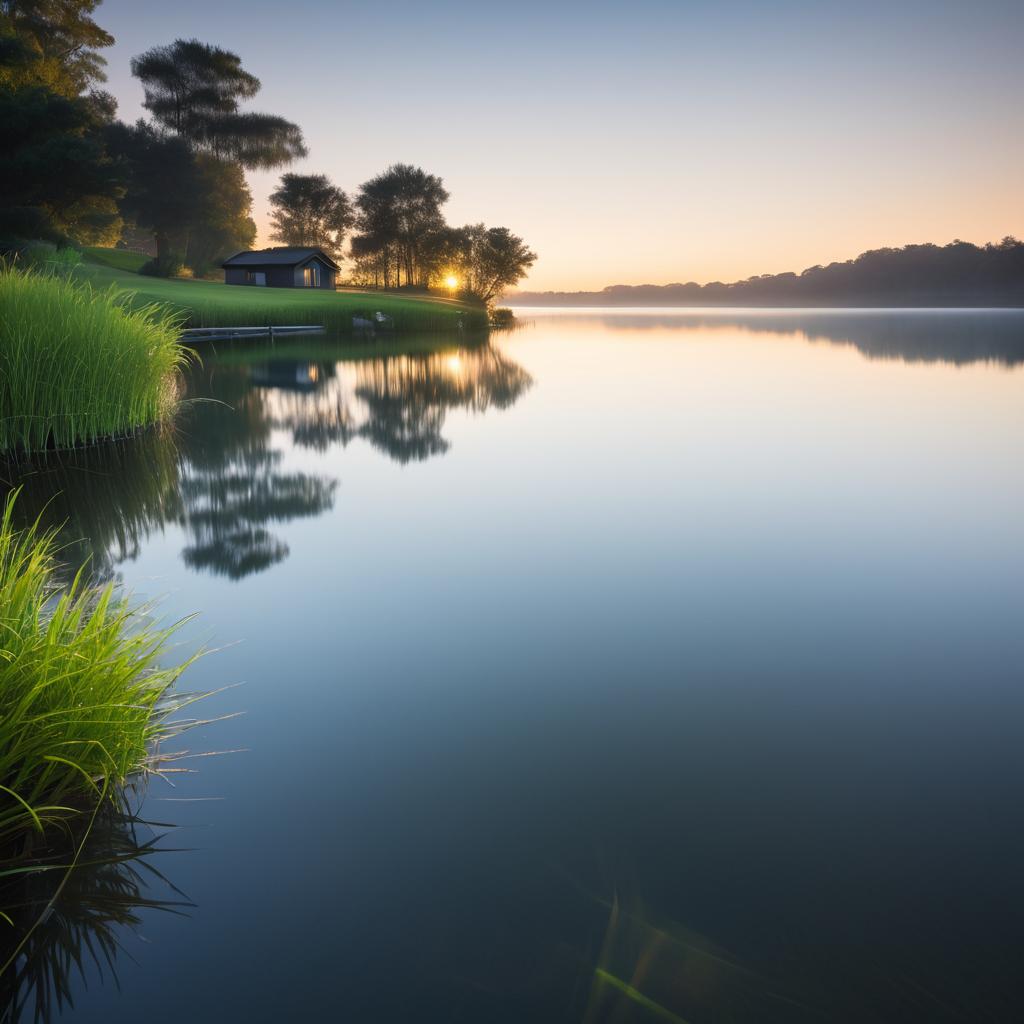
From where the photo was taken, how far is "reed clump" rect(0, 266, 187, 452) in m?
8.14

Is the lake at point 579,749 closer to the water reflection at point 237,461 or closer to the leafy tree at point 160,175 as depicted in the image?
the water reflection at point 237,461

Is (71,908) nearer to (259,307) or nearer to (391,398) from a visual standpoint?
(391,398)

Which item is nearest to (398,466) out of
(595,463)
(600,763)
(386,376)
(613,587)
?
(595,463)

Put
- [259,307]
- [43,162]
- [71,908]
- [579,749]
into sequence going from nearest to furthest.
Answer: [71,908] → [579,749] → [43,162] → [259,307]

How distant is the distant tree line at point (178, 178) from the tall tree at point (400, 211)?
0.12m

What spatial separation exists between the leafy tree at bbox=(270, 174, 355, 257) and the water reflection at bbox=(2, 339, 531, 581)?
2392 inches

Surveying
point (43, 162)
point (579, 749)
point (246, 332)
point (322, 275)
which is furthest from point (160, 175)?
point (579, 749)

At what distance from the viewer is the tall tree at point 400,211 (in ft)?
242

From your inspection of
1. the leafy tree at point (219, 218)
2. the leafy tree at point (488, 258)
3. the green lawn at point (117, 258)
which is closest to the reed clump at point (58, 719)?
the green lawn at point (117, 258)

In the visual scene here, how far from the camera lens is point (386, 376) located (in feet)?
68.9

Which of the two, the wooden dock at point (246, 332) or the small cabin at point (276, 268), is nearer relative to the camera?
the wooden dock at point (246, 332)

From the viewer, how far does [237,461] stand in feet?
32.5

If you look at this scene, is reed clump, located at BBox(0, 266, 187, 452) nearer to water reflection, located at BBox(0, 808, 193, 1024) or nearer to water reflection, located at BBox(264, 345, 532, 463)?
water reflection, located at BBox(264, 345, 532, 463)

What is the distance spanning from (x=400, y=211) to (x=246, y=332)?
49.0 metres
